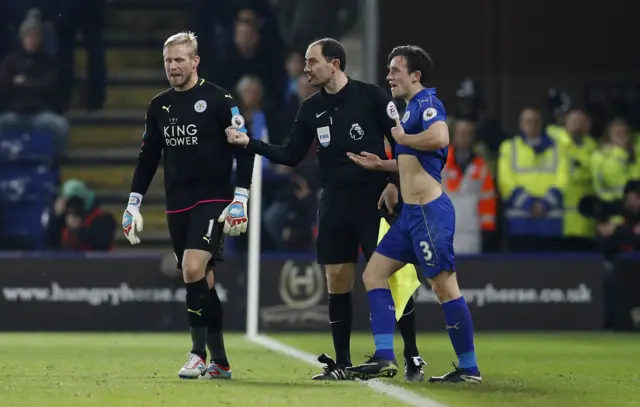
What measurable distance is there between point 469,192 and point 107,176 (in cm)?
485

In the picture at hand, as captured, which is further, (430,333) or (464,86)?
(464,86)

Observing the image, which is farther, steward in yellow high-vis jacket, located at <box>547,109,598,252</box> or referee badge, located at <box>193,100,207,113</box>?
steward in yellow high-vis jacket, located at <box>547,109,598,252</box>

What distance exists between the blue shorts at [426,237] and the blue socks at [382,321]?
0.27m

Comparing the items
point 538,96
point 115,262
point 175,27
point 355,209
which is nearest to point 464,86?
point 538,96

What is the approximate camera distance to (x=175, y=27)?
18.9 metres

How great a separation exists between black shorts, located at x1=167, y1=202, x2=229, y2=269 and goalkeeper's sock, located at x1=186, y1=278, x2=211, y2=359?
0.70 feet

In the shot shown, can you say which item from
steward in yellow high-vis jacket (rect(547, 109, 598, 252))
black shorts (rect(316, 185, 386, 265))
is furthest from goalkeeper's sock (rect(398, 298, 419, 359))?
steward in yellow high-vis jacket (rect(547, 109, 598, 252))

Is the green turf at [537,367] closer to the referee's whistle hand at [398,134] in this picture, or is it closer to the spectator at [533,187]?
the referee's whistle hand at [398,134]

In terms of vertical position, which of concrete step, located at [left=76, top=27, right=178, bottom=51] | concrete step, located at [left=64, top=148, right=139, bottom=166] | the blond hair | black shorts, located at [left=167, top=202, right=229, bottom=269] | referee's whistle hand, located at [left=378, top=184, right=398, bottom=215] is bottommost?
black shorts, located at [left=167, top=202, right=229, bottom=269]

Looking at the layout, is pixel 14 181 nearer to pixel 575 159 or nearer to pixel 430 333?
pixel 430 333

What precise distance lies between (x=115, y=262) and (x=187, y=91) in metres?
6.15

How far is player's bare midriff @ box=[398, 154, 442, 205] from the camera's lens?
338 inches

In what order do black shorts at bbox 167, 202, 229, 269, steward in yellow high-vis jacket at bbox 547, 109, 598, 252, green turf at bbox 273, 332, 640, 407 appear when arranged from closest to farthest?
green turf at bbox 273, 332, 640, 407, black shorts at bbox 167, 202, 229, 269, steward in yellow high-vis jacket at bbox 547, 109, 598, 252

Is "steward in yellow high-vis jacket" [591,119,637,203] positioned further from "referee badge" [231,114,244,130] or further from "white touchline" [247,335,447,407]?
"referee badge" [231,114,244,130]
